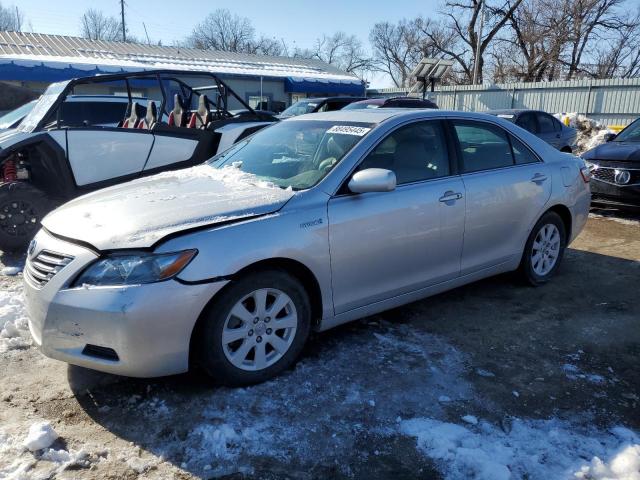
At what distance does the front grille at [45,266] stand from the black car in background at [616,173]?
739cm

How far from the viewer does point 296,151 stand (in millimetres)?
3816

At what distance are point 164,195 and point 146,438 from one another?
4.82ft

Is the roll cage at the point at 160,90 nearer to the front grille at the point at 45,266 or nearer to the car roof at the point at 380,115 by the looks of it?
the car roof at the point at 380,115

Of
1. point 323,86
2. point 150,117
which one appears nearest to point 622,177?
point 150,117

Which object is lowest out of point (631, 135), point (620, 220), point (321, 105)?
point (620, 220)

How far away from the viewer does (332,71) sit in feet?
105

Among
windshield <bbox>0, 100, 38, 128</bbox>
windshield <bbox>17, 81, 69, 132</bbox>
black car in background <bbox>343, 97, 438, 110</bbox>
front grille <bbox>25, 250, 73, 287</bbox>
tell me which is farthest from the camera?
black car in background <bbox>343, 97, 438, 110</bbox>

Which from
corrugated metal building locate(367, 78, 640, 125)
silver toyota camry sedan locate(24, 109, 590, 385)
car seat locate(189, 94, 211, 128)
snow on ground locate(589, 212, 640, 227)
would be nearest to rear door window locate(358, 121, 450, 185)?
silver toyota camry sedan locate(24, 109, 590, 385)

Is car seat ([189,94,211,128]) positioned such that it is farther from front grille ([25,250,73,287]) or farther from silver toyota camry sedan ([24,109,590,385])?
front grille ([25,250,73,287])

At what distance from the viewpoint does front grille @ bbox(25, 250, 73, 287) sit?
9.21 ft

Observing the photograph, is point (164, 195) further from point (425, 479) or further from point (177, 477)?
point (425, 479)

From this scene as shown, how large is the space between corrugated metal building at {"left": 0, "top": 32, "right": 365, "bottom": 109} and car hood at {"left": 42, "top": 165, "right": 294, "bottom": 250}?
18141 millimetres

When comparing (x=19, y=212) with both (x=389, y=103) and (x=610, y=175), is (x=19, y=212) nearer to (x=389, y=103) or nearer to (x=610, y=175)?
(x=610, y=175)

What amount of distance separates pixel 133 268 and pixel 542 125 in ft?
37.2
